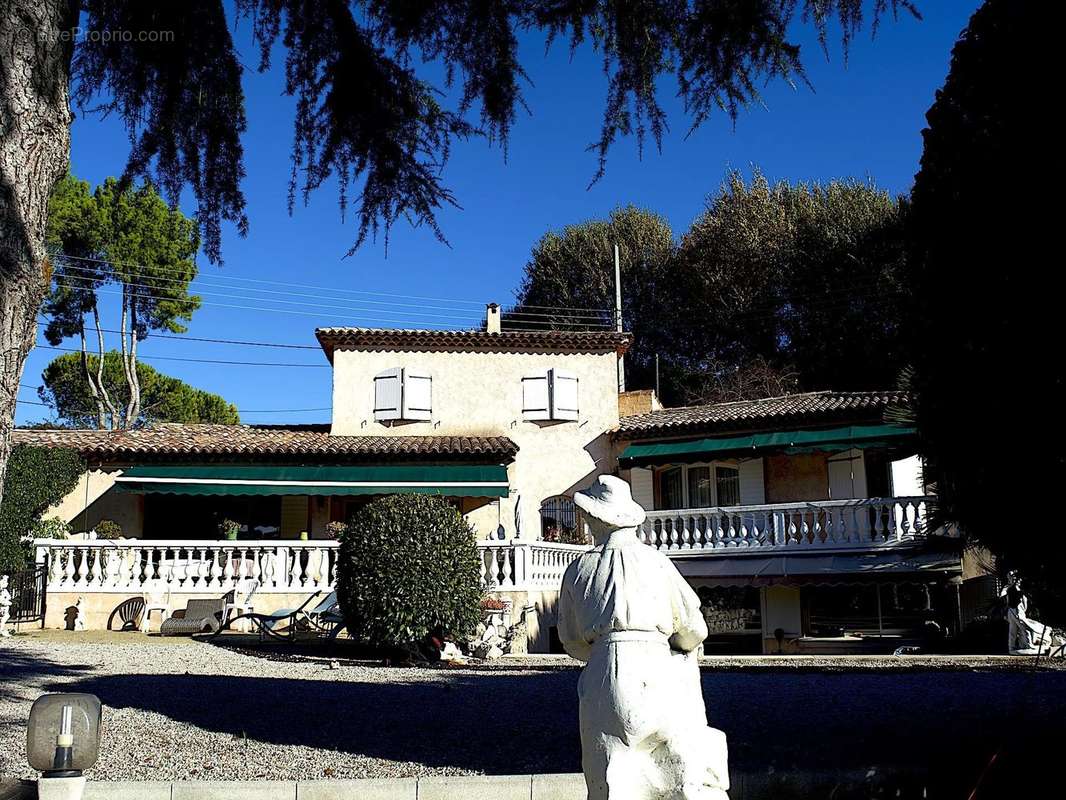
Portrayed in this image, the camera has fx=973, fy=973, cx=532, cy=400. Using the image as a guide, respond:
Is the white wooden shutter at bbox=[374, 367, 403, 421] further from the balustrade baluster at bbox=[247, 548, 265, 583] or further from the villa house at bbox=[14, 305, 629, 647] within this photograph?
the balustrade baluster at bbox=[247, 548, 265, 583]

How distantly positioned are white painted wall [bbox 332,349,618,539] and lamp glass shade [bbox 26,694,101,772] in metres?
20.4

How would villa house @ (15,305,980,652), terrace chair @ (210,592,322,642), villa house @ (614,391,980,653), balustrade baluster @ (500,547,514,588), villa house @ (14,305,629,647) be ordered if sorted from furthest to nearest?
villa house @ (14,305,629,647)
villa house @ (614,391,980,653)
villa house @ (15,305,980,652)
balustrade baluster @ (500,547,514,588)
terrace chair @ (210,592,322,642)

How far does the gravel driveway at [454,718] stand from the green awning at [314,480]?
9333 millimetres

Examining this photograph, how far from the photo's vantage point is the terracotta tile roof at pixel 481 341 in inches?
1003

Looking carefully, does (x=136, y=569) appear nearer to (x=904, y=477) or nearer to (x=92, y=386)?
(x=904, y=477)

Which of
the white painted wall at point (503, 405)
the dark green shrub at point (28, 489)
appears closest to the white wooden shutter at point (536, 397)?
the white painted wall at point (503, 405)

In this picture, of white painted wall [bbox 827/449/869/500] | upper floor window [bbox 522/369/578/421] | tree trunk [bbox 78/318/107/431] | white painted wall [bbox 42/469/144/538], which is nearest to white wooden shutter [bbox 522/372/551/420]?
upper floor window [bbox 522/369/578/421]

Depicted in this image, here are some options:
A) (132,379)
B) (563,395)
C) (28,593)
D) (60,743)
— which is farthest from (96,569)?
(132,379)

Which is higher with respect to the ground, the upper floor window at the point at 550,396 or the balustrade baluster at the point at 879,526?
the upper floor window at the point at 550,396

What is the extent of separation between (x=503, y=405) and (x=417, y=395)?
225 cm

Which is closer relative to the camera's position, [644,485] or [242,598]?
[242,598]

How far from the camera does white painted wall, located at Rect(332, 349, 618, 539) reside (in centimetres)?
2509

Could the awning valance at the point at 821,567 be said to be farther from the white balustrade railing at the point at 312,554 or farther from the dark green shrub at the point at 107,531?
the dark green shrub at the point at 107,531

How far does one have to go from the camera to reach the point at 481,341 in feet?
84.6
